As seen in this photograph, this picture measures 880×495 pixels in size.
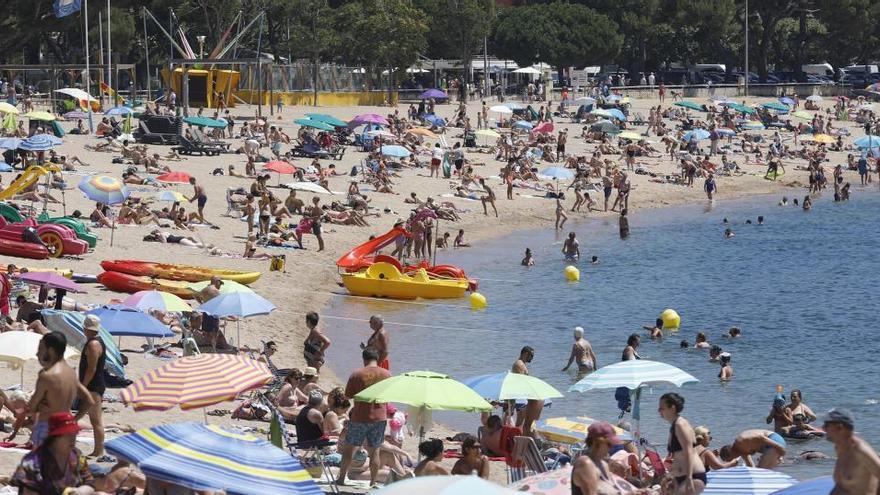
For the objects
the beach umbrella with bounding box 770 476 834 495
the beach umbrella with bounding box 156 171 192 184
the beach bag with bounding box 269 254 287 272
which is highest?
the beach umbrella with bounding box 156 171 192 184

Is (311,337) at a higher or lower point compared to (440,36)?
lower

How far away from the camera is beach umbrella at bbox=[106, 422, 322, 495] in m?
9.59

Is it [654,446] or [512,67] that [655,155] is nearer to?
[512,67]

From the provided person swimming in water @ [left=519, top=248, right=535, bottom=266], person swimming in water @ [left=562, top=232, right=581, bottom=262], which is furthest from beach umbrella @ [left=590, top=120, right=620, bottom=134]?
person swimming in water @ [left=519, top=248, right=535, bottom=266]

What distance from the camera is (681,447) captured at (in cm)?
1116

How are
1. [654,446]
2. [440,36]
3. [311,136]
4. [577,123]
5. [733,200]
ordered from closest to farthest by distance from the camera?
[654,446]
[311,136]
[733,200]
[577,123]
[440,36]

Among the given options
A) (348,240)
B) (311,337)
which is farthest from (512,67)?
(311,337)

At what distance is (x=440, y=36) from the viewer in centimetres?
7131

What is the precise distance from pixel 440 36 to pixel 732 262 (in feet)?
117

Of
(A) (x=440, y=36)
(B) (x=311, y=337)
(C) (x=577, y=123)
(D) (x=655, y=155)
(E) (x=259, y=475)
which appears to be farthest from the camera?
(A) (x=440, y=36)

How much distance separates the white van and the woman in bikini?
251 feet

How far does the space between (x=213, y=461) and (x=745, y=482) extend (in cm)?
421

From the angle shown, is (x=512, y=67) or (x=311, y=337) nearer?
(x=311, y=337)

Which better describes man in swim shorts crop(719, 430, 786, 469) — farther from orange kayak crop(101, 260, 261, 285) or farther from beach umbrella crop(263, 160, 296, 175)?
beach umbrella crop(263, 160, 296, 175)
